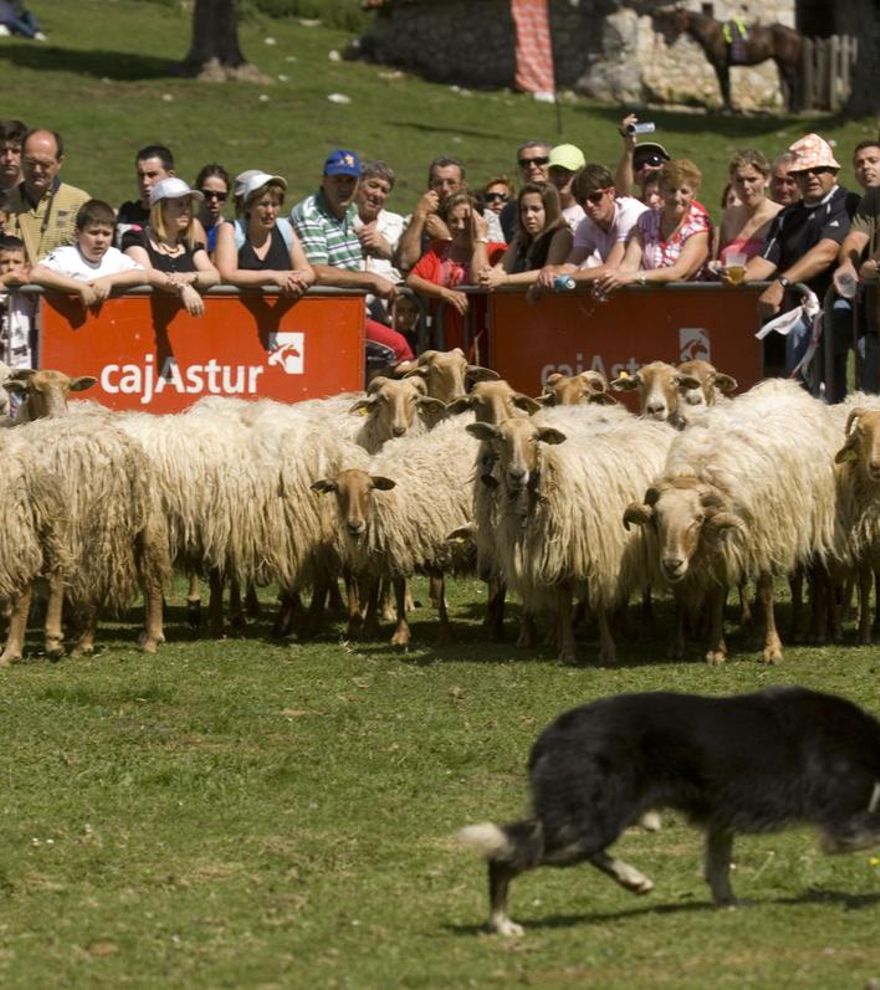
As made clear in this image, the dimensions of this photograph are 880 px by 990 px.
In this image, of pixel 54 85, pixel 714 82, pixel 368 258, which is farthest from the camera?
pixel 714 82

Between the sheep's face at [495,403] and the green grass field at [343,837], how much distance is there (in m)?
1.36

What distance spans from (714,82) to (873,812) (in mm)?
37270

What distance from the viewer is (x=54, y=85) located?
1553 inches

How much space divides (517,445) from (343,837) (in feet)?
12.4

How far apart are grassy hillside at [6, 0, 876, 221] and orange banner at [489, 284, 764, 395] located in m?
16.3

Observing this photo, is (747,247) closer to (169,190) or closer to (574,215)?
(574,215)

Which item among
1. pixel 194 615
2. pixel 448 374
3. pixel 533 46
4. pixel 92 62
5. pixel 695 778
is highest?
pixel 92 62

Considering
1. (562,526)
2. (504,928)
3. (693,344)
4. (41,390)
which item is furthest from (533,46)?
(504,928)

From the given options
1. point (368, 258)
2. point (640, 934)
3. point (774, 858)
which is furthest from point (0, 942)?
point (368, 258)

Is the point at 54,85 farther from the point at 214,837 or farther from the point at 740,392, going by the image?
the point at 214,837

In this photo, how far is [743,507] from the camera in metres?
11.6

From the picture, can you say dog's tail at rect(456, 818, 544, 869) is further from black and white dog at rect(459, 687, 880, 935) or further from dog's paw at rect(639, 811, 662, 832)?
dog's paw at rect(639, 811, 662, 832)

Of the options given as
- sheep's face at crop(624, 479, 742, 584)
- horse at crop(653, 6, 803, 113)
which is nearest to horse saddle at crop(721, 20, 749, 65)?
horse at crop(653, 6, 803, 113)

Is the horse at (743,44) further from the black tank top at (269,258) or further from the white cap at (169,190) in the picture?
the white cap at (169,190)
